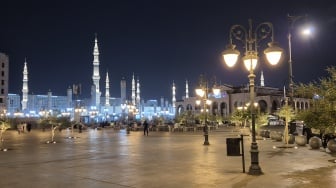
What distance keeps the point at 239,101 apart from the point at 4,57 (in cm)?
6786

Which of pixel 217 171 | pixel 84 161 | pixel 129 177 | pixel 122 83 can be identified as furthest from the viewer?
pixel 122 83

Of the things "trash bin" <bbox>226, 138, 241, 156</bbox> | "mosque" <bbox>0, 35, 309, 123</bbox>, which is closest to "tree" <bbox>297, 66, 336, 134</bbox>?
"trash bin" <bbox>226, 138, 241, 156</bbox>

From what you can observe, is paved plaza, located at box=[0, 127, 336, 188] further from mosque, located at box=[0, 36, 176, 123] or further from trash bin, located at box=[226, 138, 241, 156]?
mosque, located at box=[0, 36, 176, 123]

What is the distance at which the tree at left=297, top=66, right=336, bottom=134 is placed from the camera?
14.4 meters

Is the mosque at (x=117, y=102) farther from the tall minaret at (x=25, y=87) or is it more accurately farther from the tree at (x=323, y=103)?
the tree at (x=323, y=103)

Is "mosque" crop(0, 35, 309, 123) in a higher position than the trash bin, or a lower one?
higher

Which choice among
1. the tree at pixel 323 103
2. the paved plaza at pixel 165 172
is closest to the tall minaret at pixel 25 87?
the paved plaza at pixel 165 172

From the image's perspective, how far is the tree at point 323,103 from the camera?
14.4 metres

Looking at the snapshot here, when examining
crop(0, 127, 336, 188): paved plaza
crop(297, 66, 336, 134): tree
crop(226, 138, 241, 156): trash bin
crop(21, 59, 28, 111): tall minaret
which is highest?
crop(21, 59, 28, 111): tall minaret

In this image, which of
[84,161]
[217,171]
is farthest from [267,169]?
[84,161]

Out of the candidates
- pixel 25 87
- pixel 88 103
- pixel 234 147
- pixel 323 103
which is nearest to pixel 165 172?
pixel 234 147

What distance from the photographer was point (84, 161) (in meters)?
16.2

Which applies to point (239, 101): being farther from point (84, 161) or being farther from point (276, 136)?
point (84, 161)

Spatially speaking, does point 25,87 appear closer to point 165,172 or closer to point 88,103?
point 88,103
